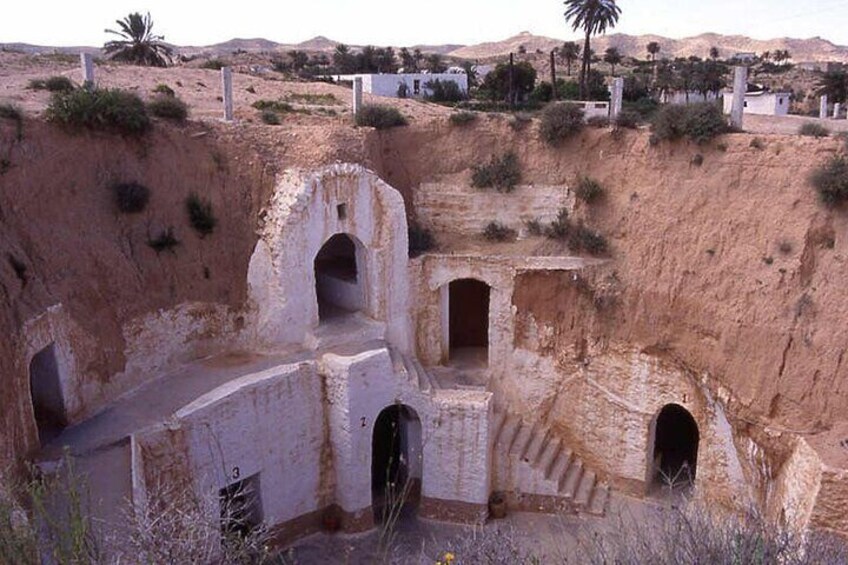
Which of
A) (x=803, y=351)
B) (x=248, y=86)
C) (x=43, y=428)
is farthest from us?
(x=248, y=86)

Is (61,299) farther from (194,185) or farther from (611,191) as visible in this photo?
(611,191)

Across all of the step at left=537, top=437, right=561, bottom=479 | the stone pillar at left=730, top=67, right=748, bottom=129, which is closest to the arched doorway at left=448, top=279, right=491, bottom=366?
the step at left=537, top=437, right=561, bottom=479

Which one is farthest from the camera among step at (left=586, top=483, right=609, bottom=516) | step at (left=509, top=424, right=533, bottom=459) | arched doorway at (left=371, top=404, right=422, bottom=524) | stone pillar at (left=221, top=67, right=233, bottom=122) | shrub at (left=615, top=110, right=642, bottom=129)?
shrub at (left=615, top=110, right=642, bottom=129)

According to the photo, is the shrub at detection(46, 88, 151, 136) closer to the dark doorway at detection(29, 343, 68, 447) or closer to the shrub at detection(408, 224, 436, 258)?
the dark doorway at detection(29, 343, 68, 447)

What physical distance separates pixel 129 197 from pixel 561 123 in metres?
9.27

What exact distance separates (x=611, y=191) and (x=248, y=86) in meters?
Result: 11.4

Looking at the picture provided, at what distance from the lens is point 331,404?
13.2 meters

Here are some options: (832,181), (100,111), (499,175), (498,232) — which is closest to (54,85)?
(100,111)

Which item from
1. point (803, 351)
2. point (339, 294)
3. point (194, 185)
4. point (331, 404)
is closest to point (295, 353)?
point (331, 404)

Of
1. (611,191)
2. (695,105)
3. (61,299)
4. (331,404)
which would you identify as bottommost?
(331,404)

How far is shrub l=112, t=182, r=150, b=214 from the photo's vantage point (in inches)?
514

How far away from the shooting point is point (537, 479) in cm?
1439

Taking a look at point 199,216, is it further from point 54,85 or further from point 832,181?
point 832,181

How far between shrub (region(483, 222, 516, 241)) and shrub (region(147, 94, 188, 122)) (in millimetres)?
6869
